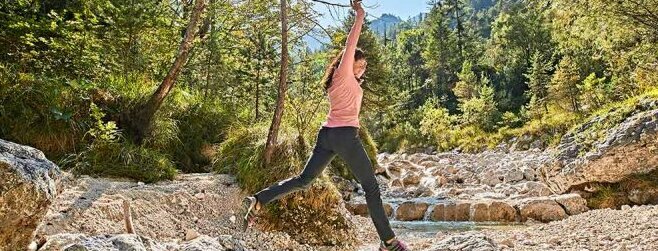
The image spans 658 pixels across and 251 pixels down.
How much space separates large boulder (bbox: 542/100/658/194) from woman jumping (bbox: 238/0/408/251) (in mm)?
9149

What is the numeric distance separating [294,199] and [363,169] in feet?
10.5

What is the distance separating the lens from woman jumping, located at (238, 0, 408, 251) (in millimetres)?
3994

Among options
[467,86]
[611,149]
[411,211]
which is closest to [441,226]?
[411,211]

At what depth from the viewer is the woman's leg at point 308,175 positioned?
13.7 feet

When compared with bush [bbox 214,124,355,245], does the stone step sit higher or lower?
lower

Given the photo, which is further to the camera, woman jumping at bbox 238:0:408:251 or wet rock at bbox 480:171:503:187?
wet rock at bbox 480:171:503:187

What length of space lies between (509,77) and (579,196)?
168 feet

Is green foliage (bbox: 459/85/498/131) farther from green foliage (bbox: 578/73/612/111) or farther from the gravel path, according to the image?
the gravel path

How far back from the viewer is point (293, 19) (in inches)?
298

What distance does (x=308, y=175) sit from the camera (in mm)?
4273

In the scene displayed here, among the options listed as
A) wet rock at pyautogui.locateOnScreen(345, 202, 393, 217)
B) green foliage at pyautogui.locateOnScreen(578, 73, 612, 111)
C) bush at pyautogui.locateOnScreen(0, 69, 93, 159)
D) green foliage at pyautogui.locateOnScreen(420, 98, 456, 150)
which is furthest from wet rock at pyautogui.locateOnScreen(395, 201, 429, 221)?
green foliage at pyautogui.locateOnScreen(420, 98, 456, 150)

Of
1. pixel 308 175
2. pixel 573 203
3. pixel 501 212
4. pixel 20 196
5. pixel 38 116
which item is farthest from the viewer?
pixel 501 212

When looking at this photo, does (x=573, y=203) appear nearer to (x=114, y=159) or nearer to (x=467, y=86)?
(x=114, y=159)

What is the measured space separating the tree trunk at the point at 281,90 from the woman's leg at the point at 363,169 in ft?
10.2
